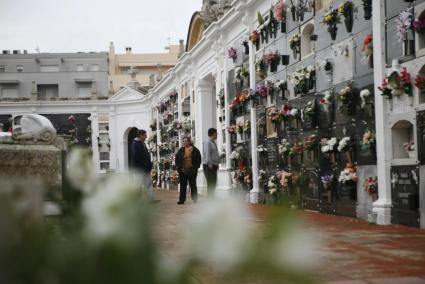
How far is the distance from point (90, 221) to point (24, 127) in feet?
22.5

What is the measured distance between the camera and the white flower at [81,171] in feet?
3.06

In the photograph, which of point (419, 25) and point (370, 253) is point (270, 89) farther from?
point (370, 253)

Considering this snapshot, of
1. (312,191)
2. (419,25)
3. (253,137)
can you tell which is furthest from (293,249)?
(253,137)

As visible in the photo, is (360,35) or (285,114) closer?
(360,35)

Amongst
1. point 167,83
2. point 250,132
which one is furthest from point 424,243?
point 167,83

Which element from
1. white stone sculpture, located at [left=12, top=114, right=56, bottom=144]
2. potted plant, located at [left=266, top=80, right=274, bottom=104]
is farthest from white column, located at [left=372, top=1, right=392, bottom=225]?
potted plant, located at [left=266, top=80, right=274, bottom=104]

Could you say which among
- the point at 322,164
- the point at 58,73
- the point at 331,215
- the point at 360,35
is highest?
the point at 58,73

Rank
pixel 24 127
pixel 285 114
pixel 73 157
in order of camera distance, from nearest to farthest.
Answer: pixel 73 157, pixel 24 127, pixel 285 114

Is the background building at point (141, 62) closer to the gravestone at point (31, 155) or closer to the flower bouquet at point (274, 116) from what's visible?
the flower bouquet at point (274, 116)

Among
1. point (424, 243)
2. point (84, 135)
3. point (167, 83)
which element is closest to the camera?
point (424, 243)

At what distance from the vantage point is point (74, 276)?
0.63m

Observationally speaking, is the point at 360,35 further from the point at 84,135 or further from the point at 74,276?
the point at 84,135

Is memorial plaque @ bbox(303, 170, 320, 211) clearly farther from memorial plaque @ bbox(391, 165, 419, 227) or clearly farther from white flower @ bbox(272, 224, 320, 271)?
white flower @ bbox(272, 224, 320, 271)

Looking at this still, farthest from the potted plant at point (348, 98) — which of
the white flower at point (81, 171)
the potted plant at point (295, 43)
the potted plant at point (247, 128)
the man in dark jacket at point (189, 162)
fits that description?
the white flower at point (81, 171)
